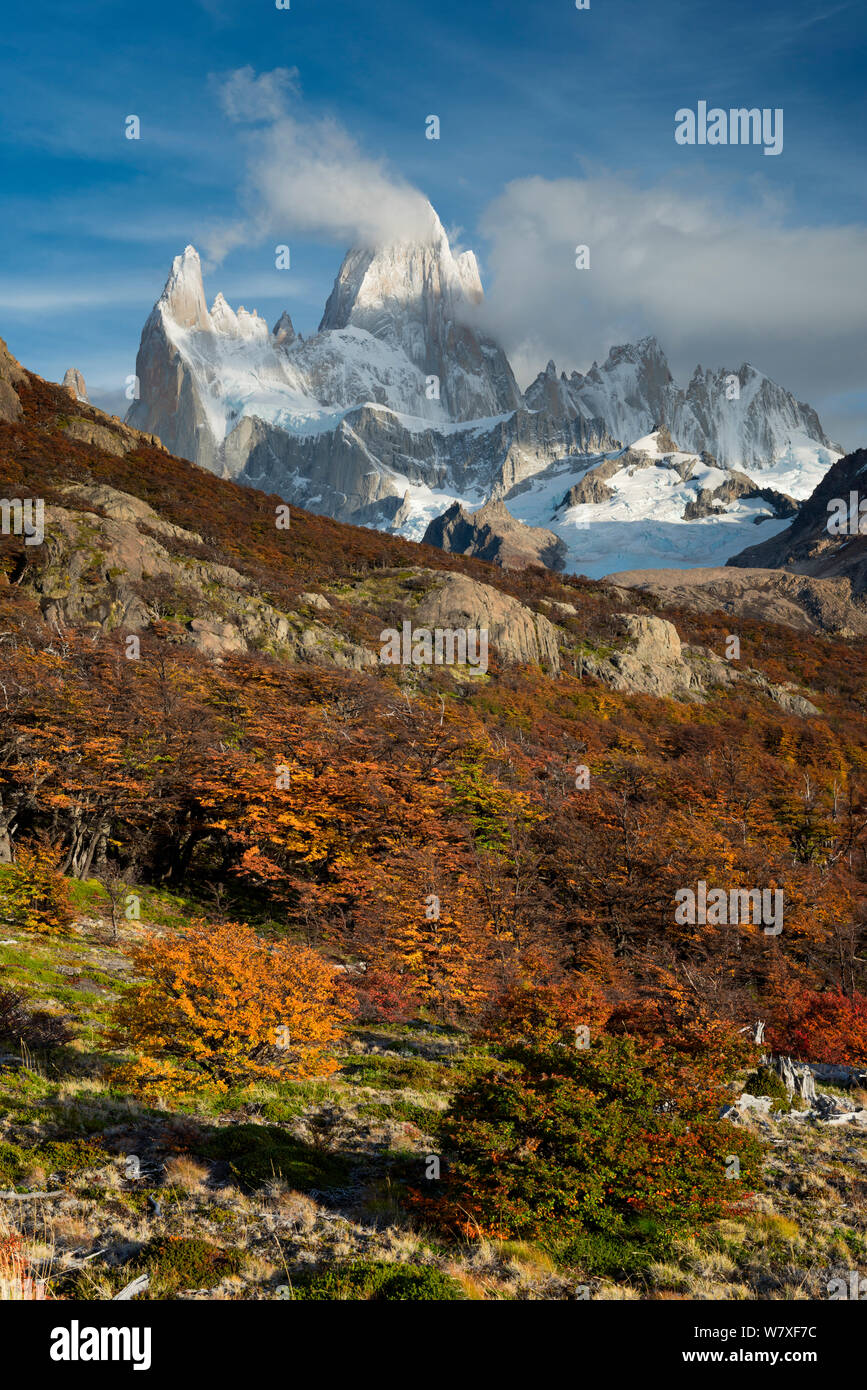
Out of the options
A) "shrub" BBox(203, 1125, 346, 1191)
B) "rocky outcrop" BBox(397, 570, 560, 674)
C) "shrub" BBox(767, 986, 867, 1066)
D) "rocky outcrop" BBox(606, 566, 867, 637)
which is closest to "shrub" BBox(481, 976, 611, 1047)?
"shrub" BBox(203, 1125, 346, 1191)

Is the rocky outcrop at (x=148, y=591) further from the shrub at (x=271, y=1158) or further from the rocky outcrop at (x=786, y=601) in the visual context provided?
the rocky outcrop at (x=786, y=601)

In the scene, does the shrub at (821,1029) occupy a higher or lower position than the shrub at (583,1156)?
lower

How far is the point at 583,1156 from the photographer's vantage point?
12172mm

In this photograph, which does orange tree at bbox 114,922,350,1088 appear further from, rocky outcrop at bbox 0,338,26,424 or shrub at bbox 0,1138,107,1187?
rocky outcrop at bbox 0,338,26,424

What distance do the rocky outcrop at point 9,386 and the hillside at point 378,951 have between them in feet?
14.3

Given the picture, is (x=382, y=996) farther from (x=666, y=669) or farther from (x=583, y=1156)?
(x=666, y=669)

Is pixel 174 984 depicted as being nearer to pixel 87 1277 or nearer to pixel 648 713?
pixel 87 1277

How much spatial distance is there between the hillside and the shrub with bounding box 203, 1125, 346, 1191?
0.09m

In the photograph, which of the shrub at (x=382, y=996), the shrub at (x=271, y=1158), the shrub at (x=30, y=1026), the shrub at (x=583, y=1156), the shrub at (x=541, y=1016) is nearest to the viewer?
the shrub at (x=583, y=1156)

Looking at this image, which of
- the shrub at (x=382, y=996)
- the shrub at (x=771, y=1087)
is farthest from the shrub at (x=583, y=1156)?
the shrub at (x=382, y=996)

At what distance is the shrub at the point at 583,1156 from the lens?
11891 millimetres

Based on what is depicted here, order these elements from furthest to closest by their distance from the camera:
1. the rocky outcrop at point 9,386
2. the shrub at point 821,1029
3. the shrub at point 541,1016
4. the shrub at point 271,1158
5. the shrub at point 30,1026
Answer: the rocky outcrop at point 9,386 < the shrub at point 821,1029 < the shrub at point 30,1026 < the shrub at point 541,1016 < the shrub at point 271,1158

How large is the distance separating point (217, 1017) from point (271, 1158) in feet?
8.58
